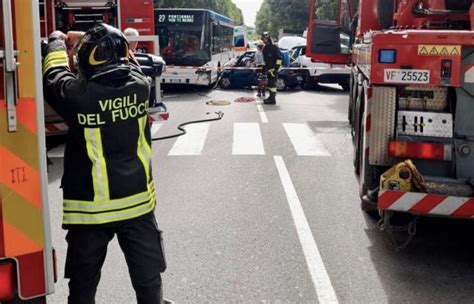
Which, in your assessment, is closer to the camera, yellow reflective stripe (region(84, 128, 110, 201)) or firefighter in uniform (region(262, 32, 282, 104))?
yellow reflective stripe (region(84, 128, 110, 201))

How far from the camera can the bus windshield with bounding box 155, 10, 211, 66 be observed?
20500 millimetres

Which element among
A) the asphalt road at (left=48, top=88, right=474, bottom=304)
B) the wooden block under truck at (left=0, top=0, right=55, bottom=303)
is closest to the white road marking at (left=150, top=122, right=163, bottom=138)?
the asphalt road at (left=48, top=88, right=474, bottom=304)

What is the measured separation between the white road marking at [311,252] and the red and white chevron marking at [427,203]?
0.73m

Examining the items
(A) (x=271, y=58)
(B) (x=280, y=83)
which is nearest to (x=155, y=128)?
(A) (x=271, y=58)

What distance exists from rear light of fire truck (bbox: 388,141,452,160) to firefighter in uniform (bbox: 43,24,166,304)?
2.48 meters

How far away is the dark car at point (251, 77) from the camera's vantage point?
2203 cm

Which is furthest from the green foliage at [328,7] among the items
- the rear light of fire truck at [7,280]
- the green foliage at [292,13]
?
the green foliage at [292,13]

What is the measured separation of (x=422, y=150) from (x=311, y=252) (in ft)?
4.27

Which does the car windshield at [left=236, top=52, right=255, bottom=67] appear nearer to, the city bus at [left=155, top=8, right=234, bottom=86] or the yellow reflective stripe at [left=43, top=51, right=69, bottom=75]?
the city bus at [left=155, top=8, right=234, bottom=86]

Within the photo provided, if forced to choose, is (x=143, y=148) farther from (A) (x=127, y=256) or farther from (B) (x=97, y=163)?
(A) (x=127, y=256)

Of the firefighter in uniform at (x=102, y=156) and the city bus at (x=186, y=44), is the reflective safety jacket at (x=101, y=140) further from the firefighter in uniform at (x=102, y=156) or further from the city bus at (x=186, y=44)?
the city bus at (x=186, y=44)

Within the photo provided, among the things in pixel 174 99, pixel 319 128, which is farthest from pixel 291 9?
pixel 319 128

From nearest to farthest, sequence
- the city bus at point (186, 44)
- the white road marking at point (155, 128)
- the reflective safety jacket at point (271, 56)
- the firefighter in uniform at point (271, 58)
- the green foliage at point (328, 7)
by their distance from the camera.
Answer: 1. the white road marking at point (155, 128)
2. the green foliage at point (328, 7)
3. the firefighter in uniform at point (271, 58)
4. the reflective safety jacket at point (271, 56)
5. the city bus at point (186, 44)

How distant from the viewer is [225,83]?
74.4 ft
